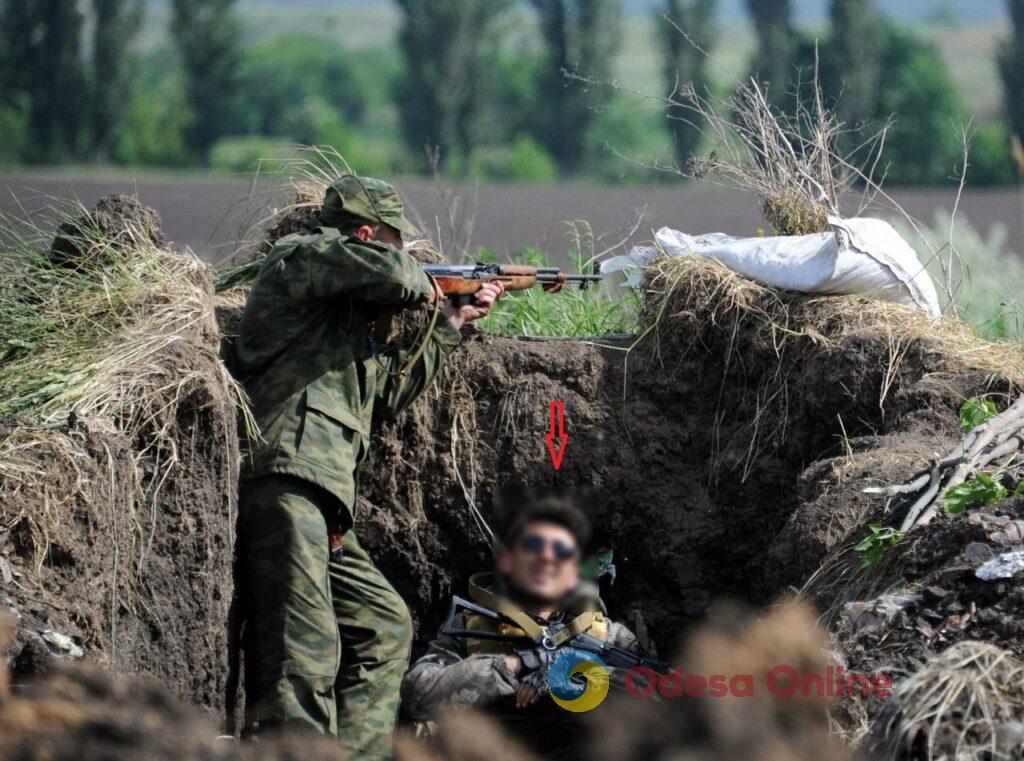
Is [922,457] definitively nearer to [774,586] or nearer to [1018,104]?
[774,586]

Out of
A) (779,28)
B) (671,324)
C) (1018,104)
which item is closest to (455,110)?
A: (779,28)

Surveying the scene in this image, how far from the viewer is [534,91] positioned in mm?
47062

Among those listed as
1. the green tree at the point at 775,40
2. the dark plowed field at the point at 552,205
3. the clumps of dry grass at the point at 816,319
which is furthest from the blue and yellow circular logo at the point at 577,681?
the green tree at the point at 775,40

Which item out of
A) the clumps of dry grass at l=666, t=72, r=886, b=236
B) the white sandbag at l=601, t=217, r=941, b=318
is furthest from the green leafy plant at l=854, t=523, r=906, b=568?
the clumps of dry grass at l=666, t=72, r=886, b=236

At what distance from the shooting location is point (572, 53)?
41.9 m

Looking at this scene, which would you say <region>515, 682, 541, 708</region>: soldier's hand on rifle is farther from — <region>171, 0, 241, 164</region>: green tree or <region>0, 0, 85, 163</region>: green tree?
<region>171, 0, 241, 164</region>: green tree

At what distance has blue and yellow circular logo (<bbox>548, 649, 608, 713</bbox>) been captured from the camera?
4.98m

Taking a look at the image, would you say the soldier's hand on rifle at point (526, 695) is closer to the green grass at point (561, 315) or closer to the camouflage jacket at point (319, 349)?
the camouflage jacket at point (319, 349)

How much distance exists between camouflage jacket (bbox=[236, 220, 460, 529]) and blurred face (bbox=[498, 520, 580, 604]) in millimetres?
1712

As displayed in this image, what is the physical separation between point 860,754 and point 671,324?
2728mm

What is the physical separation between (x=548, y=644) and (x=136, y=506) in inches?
59.6

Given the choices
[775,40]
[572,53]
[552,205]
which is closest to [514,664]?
[552,205]

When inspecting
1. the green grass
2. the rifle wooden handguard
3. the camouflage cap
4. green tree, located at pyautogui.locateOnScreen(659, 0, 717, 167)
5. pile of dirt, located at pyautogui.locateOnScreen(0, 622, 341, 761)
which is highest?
green tree, located at pyautogui.locateOnScreen(659, 0, 717, 167)

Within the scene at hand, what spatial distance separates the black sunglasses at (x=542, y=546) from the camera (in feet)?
10.5
